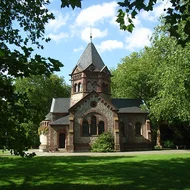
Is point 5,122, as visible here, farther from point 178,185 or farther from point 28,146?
point 178,185

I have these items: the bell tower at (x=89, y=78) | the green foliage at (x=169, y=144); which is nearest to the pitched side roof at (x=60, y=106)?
the bell tower at (x=89, y=78)

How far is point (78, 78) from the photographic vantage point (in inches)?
1673

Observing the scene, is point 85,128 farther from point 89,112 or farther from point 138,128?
point 138,128

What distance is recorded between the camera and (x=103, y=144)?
1438 inches

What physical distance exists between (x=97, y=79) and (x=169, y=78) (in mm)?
17271

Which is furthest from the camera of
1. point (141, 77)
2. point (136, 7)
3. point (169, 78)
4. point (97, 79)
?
point (141, 77)

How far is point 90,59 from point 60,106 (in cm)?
882

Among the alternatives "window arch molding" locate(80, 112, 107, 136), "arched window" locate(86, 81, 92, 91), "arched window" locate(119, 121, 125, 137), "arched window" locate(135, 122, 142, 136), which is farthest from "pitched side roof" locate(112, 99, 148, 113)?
"arched window" locate(86, 81, 92, 91)

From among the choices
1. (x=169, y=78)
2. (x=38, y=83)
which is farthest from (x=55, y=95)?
(x=169, y=78)

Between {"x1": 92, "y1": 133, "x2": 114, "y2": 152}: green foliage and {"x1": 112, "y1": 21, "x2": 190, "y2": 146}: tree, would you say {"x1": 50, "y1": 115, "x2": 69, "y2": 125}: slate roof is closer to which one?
{"x1": 92, "y1": 133, "x2": 114, "y2": 152}: green foliage

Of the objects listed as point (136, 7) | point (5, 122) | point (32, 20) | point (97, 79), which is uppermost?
point (97, 79)

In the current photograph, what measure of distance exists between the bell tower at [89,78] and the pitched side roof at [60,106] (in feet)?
5.73

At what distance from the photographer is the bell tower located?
41875mm

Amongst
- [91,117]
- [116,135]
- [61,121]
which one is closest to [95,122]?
[91,117]
